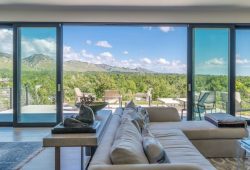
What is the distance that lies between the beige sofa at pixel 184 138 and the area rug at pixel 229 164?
0.48 feet

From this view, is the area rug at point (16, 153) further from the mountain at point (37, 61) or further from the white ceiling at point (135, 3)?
the white ceiling at point (135, 3)

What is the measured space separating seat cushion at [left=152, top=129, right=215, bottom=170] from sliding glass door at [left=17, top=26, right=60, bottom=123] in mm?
3712

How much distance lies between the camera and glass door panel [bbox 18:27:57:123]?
6.82 metres

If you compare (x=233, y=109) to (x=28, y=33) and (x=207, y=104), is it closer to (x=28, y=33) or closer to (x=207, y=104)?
(x=207, y=104)

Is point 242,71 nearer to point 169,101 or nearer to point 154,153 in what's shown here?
point 169,101

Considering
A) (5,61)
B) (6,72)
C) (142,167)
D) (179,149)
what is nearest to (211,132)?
(179,149)

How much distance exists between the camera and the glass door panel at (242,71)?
6906mm

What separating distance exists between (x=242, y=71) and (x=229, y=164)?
3.69 meters

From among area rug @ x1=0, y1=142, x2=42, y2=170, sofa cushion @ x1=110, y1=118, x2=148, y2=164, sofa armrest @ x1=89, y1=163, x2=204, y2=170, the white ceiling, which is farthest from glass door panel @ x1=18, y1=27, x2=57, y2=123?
sofa armrest @ x1=89, y1=163, x2=204, y2=170

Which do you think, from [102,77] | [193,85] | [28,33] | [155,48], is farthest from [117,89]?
[28,33]

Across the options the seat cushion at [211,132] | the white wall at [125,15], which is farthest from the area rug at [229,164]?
the white wall at [125,15]

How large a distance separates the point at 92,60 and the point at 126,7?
205cm

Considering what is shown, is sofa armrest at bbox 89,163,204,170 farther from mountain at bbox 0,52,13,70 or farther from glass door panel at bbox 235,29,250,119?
mountain at bbox 0,52,13,70

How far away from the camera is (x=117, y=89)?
7746 mm
